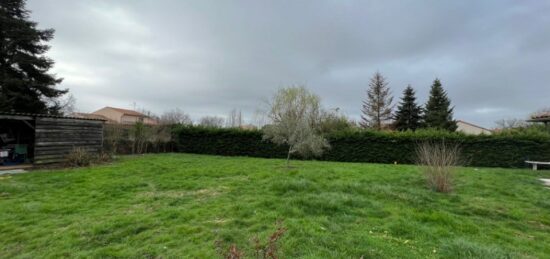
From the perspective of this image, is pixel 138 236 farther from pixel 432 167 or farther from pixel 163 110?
pixel 163 110

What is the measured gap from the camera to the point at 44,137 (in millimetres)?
11203

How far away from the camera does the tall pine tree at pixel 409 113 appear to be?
88.0ft

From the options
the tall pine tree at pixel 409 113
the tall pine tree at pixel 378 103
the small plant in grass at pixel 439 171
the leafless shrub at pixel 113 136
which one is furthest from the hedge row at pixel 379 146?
the tall pine tree at pixel 378 103

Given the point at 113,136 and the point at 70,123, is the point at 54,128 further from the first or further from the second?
the point at 113,136

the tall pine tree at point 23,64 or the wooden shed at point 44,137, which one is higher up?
the tall pine tree at point 23,64

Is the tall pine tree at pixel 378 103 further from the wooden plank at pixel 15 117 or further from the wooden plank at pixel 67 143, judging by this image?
the wooden plank at pixel 15 117

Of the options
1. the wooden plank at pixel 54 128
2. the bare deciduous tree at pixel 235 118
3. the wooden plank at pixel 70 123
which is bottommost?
the wooden plank at pixel 54 128

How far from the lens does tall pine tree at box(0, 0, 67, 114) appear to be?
15578 mm

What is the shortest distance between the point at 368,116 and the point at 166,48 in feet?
76.7

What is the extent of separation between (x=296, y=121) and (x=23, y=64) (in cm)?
1628

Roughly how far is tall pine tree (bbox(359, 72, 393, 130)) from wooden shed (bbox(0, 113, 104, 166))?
82.5 ft

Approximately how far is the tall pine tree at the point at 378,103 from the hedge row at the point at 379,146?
15180mm

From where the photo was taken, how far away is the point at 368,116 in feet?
102

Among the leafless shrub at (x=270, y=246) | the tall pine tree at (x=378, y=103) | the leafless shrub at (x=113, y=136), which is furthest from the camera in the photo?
the tall pine tree at (x=378, y=103)
